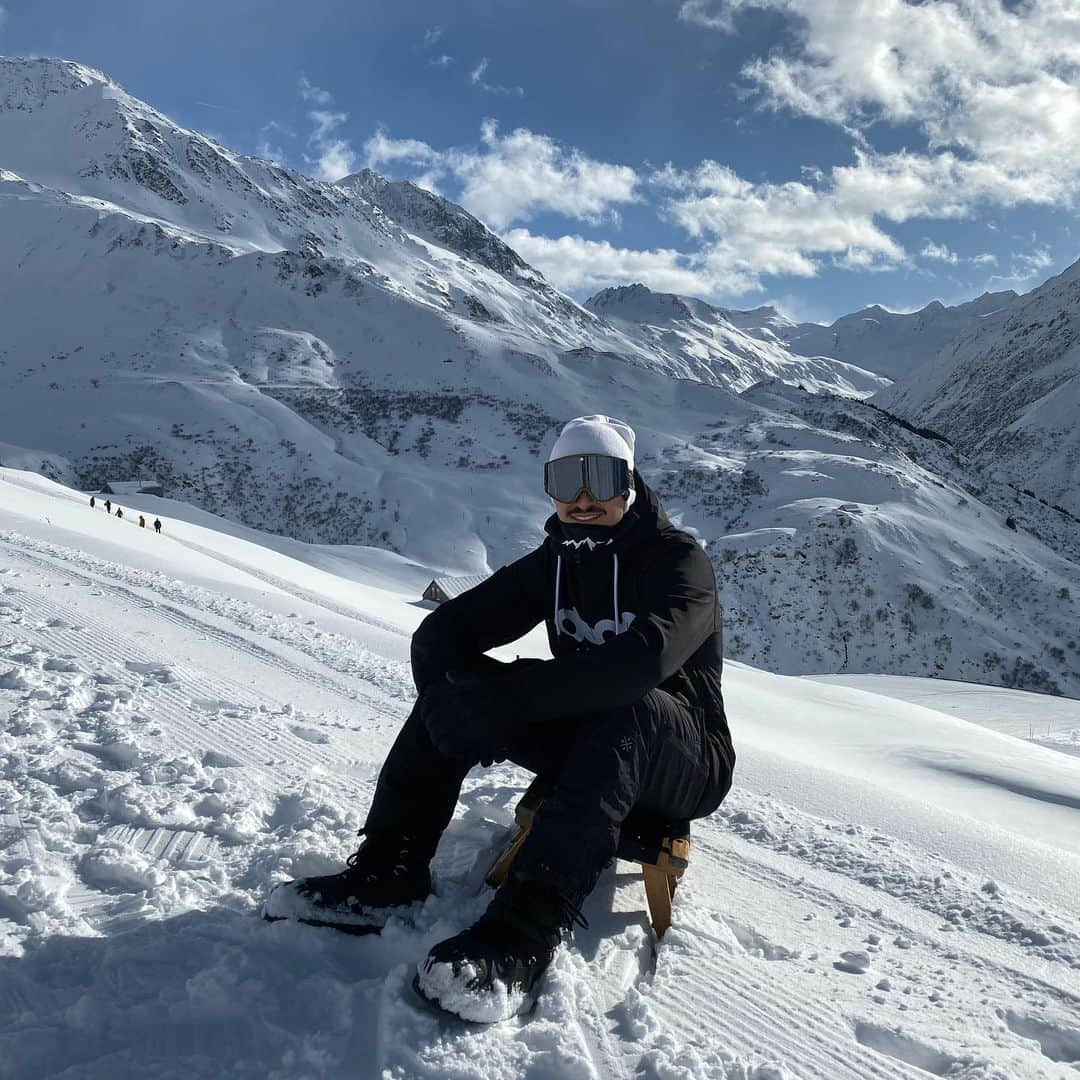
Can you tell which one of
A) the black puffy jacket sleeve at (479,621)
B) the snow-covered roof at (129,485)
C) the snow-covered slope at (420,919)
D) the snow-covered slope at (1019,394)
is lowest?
the snow-covered roof at (129,485)

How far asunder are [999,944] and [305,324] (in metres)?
74.0

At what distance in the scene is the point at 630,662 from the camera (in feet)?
7.26

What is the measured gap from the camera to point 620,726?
2.19 meters

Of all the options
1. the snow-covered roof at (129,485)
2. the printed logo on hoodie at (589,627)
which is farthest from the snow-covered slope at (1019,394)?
the printed logo on hoodie at (589,627)

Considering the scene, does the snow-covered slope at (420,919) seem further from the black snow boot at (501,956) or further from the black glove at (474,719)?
the black glove at (474,719)

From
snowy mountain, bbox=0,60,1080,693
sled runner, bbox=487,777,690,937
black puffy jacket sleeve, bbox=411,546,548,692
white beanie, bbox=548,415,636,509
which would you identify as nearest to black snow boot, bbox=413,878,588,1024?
sled runner, bbox=487,777,690,937

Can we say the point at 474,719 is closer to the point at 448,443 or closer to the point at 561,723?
the point at 561,723

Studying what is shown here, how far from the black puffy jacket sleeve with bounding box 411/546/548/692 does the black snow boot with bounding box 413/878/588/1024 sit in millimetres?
815

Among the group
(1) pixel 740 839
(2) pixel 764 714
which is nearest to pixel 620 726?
(1) pixel 740 839

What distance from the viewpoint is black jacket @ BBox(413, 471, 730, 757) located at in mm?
2166

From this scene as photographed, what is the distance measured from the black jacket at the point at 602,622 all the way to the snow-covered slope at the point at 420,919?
2.42ft

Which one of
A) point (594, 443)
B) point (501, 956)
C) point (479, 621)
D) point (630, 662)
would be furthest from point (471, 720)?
point (594, 443)

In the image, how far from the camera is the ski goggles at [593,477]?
9.09 feet

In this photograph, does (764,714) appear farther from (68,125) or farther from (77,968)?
(68,125)
